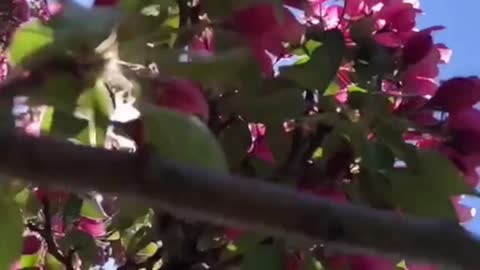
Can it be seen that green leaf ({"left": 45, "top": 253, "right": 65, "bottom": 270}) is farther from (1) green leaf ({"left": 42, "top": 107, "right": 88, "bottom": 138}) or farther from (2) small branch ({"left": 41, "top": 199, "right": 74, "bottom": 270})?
(1) green leaf ({"left": 42, "top": 107, "right": 88, "bottom": 138})

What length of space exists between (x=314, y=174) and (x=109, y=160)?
461 mm

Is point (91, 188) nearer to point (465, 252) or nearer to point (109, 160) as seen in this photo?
point (109, 160)

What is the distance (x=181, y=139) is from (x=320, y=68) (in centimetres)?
31

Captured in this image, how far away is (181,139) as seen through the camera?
507 millimetres

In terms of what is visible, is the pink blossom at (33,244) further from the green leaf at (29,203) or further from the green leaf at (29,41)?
the green leaf at (29,41)

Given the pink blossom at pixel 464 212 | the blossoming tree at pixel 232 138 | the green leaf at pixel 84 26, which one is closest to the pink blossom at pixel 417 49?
the blossoming tree at pixel 232 138

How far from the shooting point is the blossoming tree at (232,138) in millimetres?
378

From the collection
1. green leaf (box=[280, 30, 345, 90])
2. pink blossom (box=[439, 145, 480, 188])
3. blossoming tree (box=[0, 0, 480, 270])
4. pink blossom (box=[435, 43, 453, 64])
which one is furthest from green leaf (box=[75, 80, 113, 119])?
pink blossom (box=[435, 43, 453, 64])

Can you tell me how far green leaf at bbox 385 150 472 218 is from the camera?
2.47ft

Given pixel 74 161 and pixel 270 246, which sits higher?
pixel 74 161

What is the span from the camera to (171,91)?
0.57 metres

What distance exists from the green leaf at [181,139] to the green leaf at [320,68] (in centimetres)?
28

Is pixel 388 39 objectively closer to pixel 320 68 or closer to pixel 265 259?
pixel 320 68

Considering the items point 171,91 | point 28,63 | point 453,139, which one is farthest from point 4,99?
point 453,139
